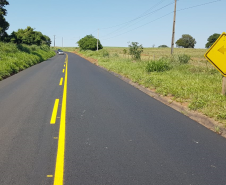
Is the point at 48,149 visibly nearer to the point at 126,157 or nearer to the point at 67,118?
the point at 126,157

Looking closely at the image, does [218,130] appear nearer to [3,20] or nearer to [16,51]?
[16,51]

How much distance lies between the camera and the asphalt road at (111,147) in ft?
10.3

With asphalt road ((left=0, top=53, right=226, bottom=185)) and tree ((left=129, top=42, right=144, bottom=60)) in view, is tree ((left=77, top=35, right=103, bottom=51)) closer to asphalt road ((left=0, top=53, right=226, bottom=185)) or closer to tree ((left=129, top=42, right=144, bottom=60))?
tree ((left=129, top=42, right=144, bottom=60))

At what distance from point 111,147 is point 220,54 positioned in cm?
468

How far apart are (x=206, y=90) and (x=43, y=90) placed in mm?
6703

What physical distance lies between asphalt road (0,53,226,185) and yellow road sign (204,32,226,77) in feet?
6.38

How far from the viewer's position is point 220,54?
6.64 m

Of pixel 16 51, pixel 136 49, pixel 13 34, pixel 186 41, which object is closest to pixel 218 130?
pixel 136 49

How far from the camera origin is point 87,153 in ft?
12.5

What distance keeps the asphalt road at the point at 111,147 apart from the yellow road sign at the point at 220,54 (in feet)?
6.38

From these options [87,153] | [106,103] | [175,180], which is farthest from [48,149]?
[106,103]

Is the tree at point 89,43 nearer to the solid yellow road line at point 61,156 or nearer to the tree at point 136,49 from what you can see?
the tree at point 136,49

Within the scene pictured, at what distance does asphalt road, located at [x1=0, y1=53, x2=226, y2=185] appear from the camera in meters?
3.14

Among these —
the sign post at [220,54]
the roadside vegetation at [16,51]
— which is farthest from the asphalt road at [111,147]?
the roadside vegetation at [16,51]
